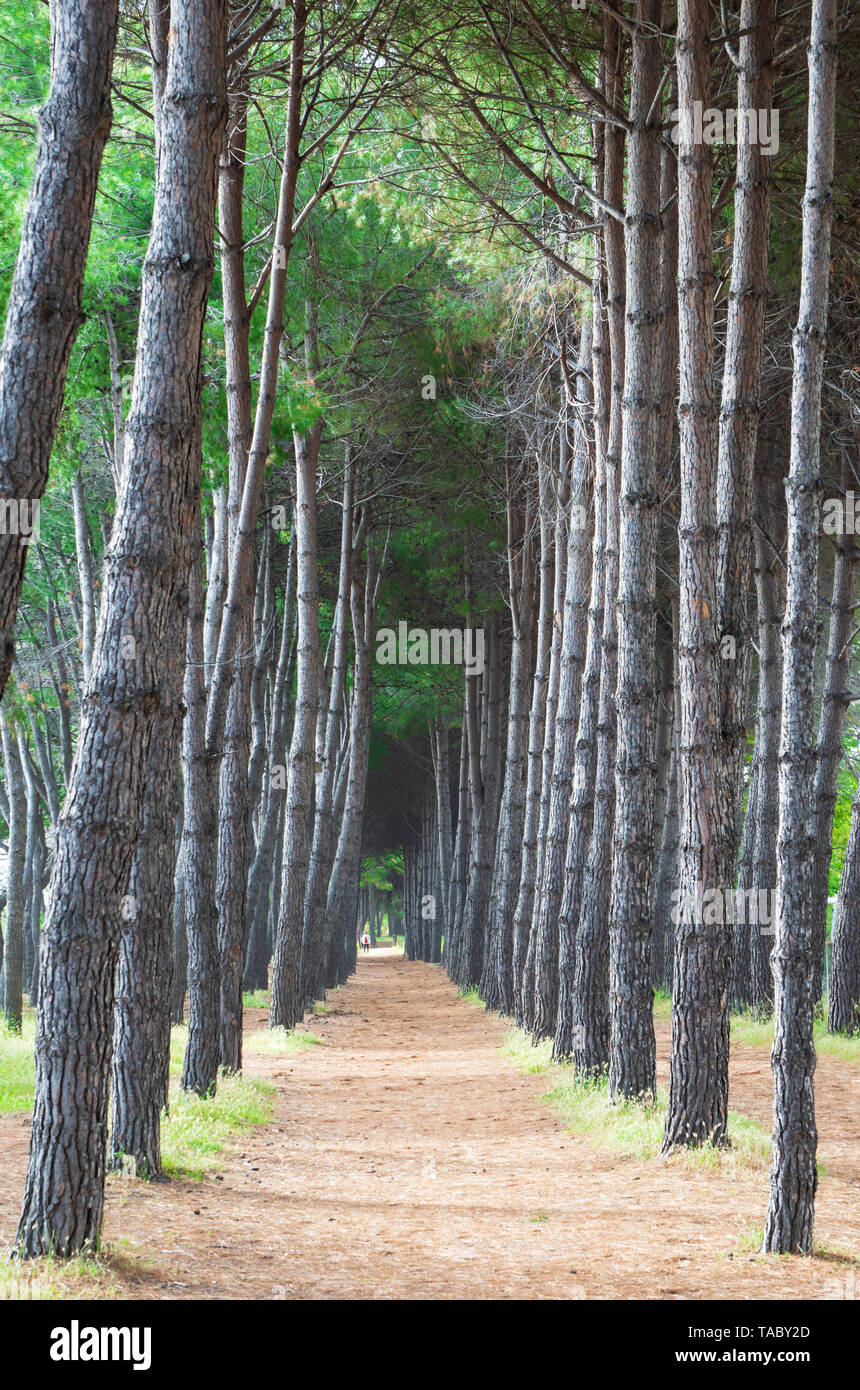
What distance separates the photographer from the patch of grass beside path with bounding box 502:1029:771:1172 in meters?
7.56

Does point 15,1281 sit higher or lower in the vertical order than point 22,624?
lower

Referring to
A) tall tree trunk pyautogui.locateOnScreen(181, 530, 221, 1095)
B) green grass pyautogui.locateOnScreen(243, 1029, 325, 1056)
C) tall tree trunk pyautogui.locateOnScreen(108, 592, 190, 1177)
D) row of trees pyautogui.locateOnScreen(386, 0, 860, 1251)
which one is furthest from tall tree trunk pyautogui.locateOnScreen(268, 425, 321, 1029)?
tall tree trunk pyautogui.locateOnScreen(108, 592, 190, 1177)

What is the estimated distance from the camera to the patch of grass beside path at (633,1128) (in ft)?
24.8

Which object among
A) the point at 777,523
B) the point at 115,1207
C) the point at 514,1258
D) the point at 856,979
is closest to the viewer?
the point at 514,1258

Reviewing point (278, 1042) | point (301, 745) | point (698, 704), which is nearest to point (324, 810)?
point (301, 745)

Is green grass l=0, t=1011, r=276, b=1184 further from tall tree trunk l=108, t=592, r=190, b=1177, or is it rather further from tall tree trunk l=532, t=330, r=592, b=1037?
tall tree trunk l=532, t=330, r=592, b=1037

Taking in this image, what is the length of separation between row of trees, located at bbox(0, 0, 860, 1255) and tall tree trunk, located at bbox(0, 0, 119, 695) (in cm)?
1

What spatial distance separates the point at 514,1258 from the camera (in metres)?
5.63

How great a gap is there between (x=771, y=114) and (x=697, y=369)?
5.64 ft

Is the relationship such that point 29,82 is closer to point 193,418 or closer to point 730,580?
point 193,418

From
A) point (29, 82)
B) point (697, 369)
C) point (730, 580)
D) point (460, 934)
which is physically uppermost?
point (29, 82)

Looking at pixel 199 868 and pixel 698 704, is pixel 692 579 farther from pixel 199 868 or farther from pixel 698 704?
pixel 199 868

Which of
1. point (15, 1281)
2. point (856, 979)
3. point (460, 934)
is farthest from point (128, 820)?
point (460, 934)

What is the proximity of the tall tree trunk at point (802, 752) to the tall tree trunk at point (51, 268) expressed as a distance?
→ 333 centimetres
